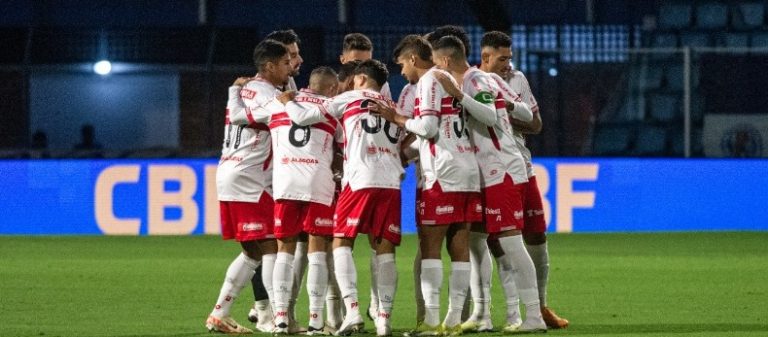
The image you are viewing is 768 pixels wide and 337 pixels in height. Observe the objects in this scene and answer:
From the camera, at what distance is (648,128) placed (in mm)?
20812

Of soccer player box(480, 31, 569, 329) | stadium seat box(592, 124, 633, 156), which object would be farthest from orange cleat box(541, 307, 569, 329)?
stadium seat box(592, 124, 633, 156)

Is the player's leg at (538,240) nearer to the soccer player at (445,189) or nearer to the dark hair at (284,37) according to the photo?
the soccer player at (445,189)

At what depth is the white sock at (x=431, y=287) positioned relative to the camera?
8188mm

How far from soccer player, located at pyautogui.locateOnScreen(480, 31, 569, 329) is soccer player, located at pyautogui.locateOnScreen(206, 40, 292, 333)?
3.98 feet

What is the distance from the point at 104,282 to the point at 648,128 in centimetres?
1074

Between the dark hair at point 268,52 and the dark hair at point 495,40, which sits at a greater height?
the dark hair at point 495,40

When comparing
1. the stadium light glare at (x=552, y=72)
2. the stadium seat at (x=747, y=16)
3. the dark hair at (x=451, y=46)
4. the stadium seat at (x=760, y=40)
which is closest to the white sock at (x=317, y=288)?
the dark hair at (x=451, y=46)

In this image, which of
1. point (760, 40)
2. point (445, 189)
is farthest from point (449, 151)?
point (760, 40)

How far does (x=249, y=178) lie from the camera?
869 centimetres

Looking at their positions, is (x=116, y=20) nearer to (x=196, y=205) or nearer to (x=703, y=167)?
(x=196, y=205)

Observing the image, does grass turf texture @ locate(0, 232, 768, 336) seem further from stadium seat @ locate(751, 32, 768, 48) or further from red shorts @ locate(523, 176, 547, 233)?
stadium seat @ locate(751, 32, 768, 48)

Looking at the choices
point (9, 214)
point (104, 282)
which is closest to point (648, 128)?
point (9, 214)

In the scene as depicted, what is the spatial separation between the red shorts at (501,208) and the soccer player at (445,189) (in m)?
0.07

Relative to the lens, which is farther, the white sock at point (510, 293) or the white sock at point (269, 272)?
the white sock at point (269, 272)
